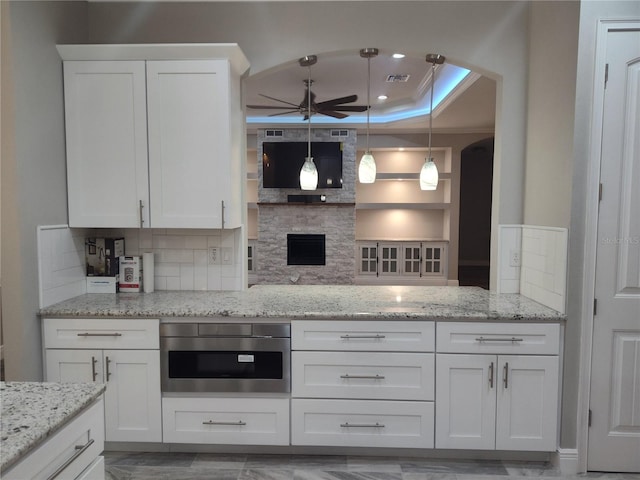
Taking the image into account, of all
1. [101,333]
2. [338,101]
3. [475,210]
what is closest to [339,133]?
[338,101]

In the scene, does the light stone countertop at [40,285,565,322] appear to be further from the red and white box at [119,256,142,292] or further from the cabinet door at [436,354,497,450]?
the cabinet door at [436,354,497,450]

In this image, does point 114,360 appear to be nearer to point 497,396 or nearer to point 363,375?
point 363,375

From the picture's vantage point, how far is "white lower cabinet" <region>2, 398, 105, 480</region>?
3.13 feet

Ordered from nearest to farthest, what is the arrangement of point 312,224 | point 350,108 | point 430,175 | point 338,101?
point 430,175
point 338,101
point 350,108
point 312,224

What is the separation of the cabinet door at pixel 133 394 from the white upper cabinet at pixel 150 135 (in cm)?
77

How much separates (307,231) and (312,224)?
0.46ft

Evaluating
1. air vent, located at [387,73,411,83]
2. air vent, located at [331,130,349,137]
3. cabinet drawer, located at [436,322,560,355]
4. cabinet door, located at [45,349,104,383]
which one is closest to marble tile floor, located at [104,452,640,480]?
cabinet door, located at [45,349,104,383]

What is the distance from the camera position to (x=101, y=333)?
225cm

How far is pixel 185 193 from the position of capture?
8.04 feet

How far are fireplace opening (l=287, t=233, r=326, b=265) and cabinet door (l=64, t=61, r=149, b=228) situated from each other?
14.4 feet

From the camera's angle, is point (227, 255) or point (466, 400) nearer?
point (466, 400)

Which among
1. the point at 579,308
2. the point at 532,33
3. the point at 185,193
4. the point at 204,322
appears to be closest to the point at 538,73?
the point at 532,33

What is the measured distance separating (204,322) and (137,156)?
1054mm

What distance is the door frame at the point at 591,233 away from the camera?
2.02 meters
